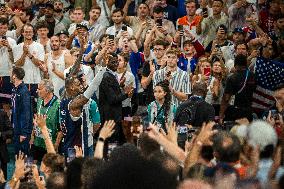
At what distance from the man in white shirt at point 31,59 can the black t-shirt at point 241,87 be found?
3723mm

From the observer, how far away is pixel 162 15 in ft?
60.9

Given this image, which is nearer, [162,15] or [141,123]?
[141,123]

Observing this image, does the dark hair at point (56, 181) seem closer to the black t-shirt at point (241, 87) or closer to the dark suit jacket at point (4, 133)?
the dark suit jacket at point (4, 133)

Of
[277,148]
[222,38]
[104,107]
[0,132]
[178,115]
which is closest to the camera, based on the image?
[277,148]

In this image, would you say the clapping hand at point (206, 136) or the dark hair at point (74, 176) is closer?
the dark hair at point (74, 176)

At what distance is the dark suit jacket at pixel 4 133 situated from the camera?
13.7 metres

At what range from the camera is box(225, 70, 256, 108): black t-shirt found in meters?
15.0

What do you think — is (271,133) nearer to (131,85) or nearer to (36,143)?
(36,143)

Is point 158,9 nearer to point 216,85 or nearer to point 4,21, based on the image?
point 4,21

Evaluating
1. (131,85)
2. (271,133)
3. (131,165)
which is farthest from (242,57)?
(131,165)

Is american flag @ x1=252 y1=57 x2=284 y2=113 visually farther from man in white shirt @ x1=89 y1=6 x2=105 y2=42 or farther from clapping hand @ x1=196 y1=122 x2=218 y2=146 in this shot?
clapping hand @ x1=196 y1=122 x2=218 y2=146

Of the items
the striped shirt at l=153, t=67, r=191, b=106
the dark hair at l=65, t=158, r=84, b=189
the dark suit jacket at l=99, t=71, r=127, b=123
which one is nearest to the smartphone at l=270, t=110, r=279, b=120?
the striped shirt at l=153, t=67, r=191, b=106

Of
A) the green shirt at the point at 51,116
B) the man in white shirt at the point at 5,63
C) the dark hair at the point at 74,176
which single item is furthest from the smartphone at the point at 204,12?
the dark hair at the point at 74,176

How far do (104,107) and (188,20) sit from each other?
387 cm
